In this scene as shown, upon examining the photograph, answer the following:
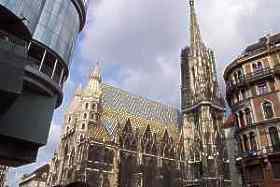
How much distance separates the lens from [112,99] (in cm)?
5703

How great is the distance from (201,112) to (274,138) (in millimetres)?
37068

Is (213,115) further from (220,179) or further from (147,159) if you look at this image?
(147,159)

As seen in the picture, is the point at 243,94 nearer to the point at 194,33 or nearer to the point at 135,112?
the point at 135,112

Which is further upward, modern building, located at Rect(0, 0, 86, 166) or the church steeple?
the church steeple

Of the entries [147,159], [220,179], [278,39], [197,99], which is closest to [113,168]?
[147,159]

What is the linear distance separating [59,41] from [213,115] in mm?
43397

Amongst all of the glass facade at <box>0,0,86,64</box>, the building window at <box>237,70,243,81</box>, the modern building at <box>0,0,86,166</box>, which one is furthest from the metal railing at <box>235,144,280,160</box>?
the glass facade at <box>0,0,86,64</box>

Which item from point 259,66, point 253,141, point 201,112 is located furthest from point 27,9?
point 201,112

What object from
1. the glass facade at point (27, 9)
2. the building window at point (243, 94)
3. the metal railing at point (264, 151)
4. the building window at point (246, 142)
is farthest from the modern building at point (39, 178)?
the metal railing at point (264, 151)

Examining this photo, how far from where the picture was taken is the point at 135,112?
194 ft

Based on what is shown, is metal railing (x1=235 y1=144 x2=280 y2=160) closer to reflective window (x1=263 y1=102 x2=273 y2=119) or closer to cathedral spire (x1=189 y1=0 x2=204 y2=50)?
reflective window (x1=263 y1=102 x2=273 y2=119)

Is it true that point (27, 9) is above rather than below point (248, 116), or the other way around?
above

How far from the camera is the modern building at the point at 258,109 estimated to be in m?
21.5

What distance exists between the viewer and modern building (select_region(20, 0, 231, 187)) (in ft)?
149
